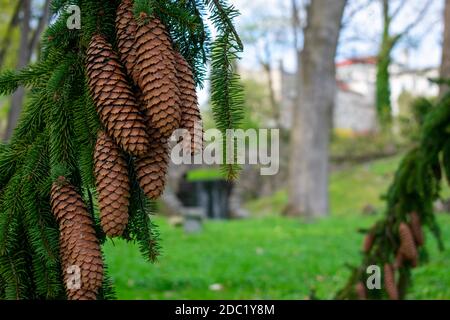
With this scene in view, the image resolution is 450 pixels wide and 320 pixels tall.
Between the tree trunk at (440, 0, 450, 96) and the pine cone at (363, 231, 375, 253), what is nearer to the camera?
the pine cone at (363, 231, 375, 253)

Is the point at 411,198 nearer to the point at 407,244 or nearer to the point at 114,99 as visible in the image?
the point at 407,244

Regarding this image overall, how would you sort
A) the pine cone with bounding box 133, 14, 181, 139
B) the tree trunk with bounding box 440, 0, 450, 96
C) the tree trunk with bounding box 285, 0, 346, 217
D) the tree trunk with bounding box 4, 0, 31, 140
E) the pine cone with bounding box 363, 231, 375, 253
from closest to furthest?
the pine cone with bounding box 133, 14, 181, 139, the pine cone with bounding box 363, 231, 375, 253, the tree trunk with bounding box 4, 0, 31, 140, the tree trunk with bounding box 440, 0, 450, 96, the tree trunk with bounding box 285, 0, 346, 217

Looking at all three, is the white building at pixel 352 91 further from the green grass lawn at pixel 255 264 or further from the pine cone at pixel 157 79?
the pine cone at pixel 157 79

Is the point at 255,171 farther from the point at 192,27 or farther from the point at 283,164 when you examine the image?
the point at 192,27

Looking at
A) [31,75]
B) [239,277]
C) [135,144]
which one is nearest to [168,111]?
[135,144]

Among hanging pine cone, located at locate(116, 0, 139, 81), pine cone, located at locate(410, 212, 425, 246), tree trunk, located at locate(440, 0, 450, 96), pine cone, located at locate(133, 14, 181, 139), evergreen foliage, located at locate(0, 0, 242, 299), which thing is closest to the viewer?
pine cone, located at locate(133, 14, 181, 139)

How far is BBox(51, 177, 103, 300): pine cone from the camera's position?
163 centimetres

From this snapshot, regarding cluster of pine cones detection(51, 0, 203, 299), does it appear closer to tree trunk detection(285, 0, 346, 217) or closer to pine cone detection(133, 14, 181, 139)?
pine cone detection(133, 14, 181, 139)

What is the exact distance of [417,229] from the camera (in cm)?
364

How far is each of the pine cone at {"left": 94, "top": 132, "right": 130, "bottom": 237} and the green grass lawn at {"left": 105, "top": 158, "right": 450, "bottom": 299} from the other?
2788 mm

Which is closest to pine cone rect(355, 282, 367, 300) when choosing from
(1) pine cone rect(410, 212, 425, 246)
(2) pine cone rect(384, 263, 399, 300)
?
(2) pine cone rect(384, 263, 399, 300)

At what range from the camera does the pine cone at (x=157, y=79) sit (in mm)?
1491

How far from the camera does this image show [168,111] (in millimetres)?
1487
